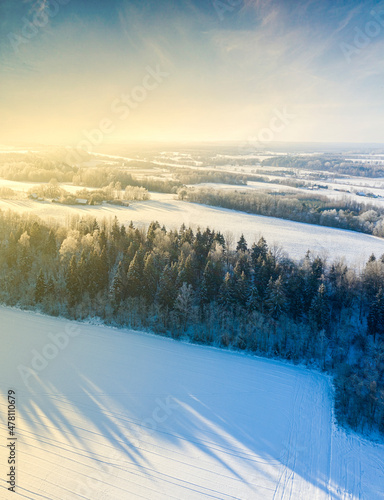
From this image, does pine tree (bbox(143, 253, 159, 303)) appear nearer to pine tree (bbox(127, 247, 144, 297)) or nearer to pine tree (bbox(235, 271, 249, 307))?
pine tree (bbox(127, 247, 144, 297))

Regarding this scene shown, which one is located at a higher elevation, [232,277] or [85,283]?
[232,277]

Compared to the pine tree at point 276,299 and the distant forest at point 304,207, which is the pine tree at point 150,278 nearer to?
the pine tree at point 276,299

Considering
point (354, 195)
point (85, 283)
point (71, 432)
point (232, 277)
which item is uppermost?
point (354, 195)

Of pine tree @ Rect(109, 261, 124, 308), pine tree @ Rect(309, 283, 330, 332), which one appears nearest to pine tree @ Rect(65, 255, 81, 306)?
pine tree @ Rect(109, 261, 124, 308)

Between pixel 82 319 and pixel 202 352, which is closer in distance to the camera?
pixel 202 352

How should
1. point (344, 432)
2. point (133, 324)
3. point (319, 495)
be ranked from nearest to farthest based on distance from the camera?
point (319, 495)
point (344, 432)
point (133, 324)

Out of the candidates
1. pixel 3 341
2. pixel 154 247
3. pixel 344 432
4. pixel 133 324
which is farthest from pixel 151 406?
pixel 154 247

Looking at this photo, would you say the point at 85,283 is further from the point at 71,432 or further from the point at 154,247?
the point at 71,432
